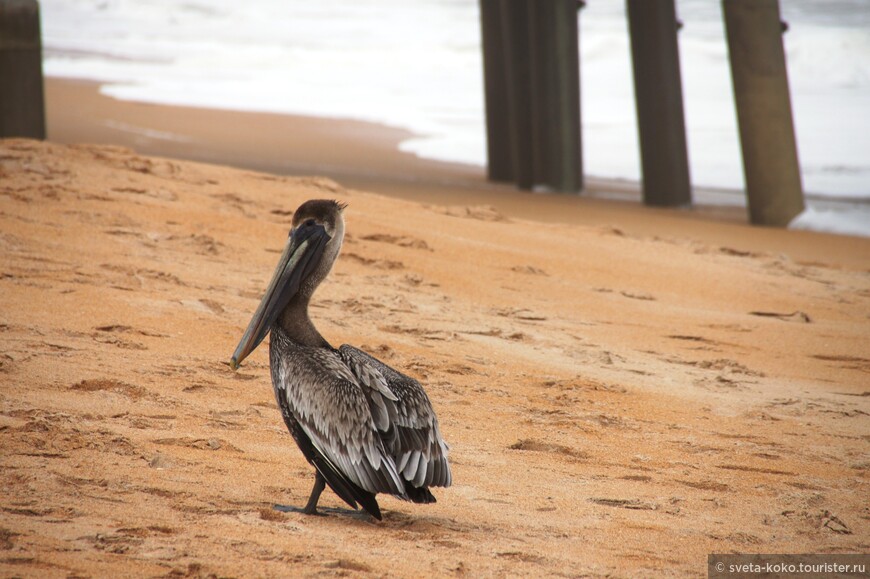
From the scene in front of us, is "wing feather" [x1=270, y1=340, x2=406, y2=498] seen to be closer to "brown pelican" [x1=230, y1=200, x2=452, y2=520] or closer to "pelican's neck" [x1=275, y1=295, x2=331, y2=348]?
"brown pelican" [x1=230, y1=200, x2=452, y2=520]

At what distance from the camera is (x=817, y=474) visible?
498cm

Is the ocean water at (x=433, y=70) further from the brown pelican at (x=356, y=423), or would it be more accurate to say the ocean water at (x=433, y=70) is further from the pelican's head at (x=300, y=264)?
the brown pelican at (x=356, y=423)

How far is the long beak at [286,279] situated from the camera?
410 cm

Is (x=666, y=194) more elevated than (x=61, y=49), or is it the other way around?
(x=61, y=49)

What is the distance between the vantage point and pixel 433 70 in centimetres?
3030

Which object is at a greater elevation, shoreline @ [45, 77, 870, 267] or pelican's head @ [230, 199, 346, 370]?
pelican's head @ [230, 199, 346, 370]

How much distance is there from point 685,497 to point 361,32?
33.9 m

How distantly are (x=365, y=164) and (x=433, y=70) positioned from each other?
15.6 meters


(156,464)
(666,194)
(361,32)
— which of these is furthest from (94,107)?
(361,32)

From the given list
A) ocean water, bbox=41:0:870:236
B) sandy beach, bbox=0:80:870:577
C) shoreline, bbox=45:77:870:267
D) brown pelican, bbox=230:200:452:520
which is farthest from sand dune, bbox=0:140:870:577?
ocean water, bbox=41:0:870:236

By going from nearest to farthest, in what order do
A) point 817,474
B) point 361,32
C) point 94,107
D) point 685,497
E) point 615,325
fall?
point 685,497 < point 817,474 < point 615,325 < point 94,107 < point 361,32

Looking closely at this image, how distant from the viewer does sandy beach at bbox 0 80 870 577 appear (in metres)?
3.69

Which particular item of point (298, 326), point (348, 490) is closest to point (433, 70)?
point (298, 326)

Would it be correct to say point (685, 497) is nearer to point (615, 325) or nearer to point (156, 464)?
point (156, 464)
